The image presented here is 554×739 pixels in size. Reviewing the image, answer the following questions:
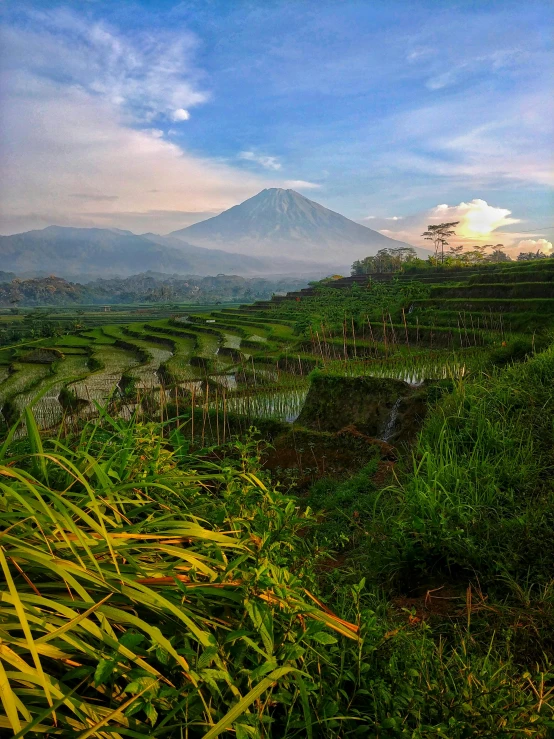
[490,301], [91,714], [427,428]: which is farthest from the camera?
[490,301]

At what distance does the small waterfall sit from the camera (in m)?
8.36

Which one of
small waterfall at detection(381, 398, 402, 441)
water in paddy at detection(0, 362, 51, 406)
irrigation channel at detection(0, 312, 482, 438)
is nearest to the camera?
small waterfall at detection(381, 398, 402, 441)

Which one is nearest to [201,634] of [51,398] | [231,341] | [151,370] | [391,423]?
[391,423]

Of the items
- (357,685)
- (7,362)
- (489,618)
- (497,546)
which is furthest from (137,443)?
(7,362)

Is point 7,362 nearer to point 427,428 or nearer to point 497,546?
point 427,428

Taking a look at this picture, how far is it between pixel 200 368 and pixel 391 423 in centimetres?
1173

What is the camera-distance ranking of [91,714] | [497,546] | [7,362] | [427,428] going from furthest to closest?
[7,362] < [427,428] < [497,546] < [91,714]

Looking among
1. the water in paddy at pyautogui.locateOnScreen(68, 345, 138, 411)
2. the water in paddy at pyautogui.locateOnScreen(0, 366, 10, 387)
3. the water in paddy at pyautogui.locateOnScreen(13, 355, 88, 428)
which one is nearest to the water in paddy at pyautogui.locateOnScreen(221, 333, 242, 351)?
the water in paddy at pyautogui.locateOnScreen(68, 345, 138, 411)

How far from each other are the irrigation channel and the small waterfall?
0.03m

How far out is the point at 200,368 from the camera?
19141mm

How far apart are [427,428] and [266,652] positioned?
3511mm

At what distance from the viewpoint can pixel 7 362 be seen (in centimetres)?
2236

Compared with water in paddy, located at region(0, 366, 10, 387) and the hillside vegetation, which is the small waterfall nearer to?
the hillside vegetation

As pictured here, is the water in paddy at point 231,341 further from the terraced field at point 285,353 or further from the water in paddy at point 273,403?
the water in paddy at point 273,403
